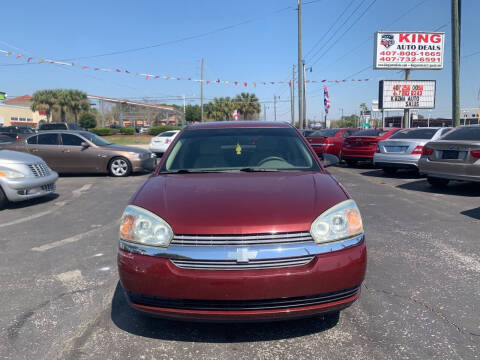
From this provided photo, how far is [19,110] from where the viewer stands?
68938mm

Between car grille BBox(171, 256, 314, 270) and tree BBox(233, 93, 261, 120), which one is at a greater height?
tree BBox(233, 93, 261, 120)

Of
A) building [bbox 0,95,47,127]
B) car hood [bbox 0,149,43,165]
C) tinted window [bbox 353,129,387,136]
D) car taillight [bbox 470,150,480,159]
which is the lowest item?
car taillight [bbox 470,150,480,159]

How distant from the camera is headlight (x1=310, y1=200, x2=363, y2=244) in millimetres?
2480

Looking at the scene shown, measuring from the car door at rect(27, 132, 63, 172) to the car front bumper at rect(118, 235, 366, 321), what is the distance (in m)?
10.4

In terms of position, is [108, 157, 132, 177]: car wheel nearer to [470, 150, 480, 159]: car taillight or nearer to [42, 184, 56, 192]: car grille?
[42, 184, 56, 192]: car grille

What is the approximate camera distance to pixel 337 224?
2576 mm

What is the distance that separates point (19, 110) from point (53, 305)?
252 feet

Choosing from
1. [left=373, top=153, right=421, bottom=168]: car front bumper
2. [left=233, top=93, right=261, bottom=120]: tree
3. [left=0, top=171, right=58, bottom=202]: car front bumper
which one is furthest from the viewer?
[left=233, top=93, right=261, bottom=120]: tree

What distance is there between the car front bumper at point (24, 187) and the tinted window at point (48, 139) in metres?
4.61

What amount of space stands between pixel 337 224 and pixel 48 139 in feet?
37.5

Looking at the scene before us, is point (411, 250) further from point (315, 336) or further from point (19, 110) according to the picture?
point (19, 110)

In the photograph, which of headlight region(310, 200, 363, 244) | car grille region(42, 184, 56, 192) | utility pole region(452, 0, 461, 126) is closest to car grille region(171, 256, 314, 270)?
headlight region(310, 200, 363, 244)

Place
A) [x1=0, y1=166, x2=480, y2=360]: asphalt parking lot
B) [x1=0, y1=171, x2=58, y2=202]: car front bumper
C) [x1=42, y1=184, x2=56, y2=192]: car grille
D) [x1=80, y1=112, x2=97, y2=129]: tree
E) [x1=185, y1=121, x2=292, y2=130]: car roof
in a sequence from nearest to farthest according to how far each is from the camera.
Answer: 1. [x1=0, y1=166, x2=480, y2=360]: asphalt parking lot
2. [x1=185, y1=121, x2=292, y2=130]: car roof
3. [x1=0, y1=171, x2=58, y2=202]: car front bumper
4. [x1=42, y1=184, x2=56, y2=192]: car grille
5. [x1=80, y1=112, x2=97, y2=129]: tree

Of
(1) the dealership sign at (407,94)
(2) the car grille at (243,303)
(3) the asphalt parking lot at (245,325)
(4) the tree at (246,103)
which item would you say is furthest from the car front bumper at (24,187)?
(4) the tree at (246,103)
